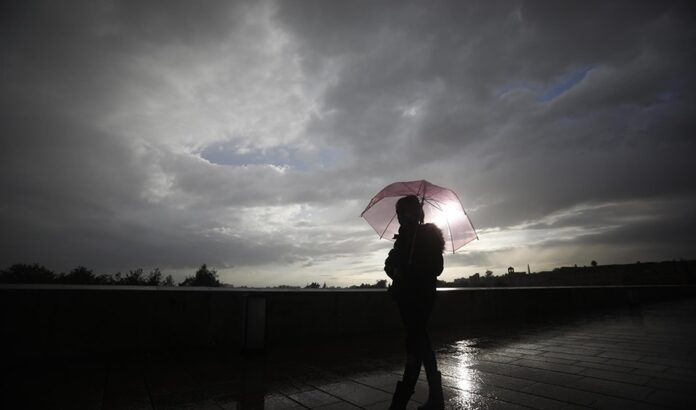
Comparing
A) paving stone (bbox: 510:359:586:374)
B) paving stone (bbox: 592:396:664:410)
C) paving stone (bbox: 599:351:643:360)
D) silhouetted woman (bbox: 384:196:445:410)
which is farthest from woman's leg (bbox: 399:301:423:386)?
paving stone (bbox: 599:351:643:360)

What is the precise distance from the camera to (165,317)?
5.82m

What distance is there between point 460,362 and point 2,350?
22.7ft

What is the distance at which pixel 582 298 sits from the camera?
587 inches

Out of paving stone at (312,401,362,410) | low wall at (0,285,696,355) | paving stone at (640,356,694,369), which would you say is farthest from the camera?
low wall at (0,285,696,355)

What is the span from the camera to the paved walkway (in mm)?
3330

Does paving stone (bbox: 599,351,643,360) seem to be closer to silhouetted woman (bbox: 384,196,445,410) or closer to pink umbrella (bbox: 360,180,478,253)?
pink umbrella (bbox: 360,180,478,253)

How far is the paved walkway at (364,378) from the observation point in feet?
10.9

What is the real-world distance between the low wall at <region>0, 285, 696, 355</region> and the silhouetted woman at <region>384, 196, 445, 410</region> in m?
3.52

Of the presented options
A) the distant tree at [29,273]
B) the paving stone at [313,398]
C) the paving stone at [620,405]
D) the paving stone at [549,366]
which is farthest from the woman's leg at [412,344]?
the distant tree at [29,273]

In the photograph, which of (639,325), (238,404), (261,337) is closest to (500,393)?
(238,404)

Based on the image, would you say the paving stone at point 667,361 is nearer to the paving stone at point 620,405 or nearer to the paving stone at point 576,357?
the paving stone at point 576,357

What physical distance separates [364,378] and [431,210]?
2.43 metres

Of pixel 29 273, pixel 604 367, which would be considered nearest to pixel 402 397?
pixel 604 367

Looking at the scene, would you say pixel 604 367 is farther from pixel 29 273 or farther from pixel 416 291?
pixel 29 273
